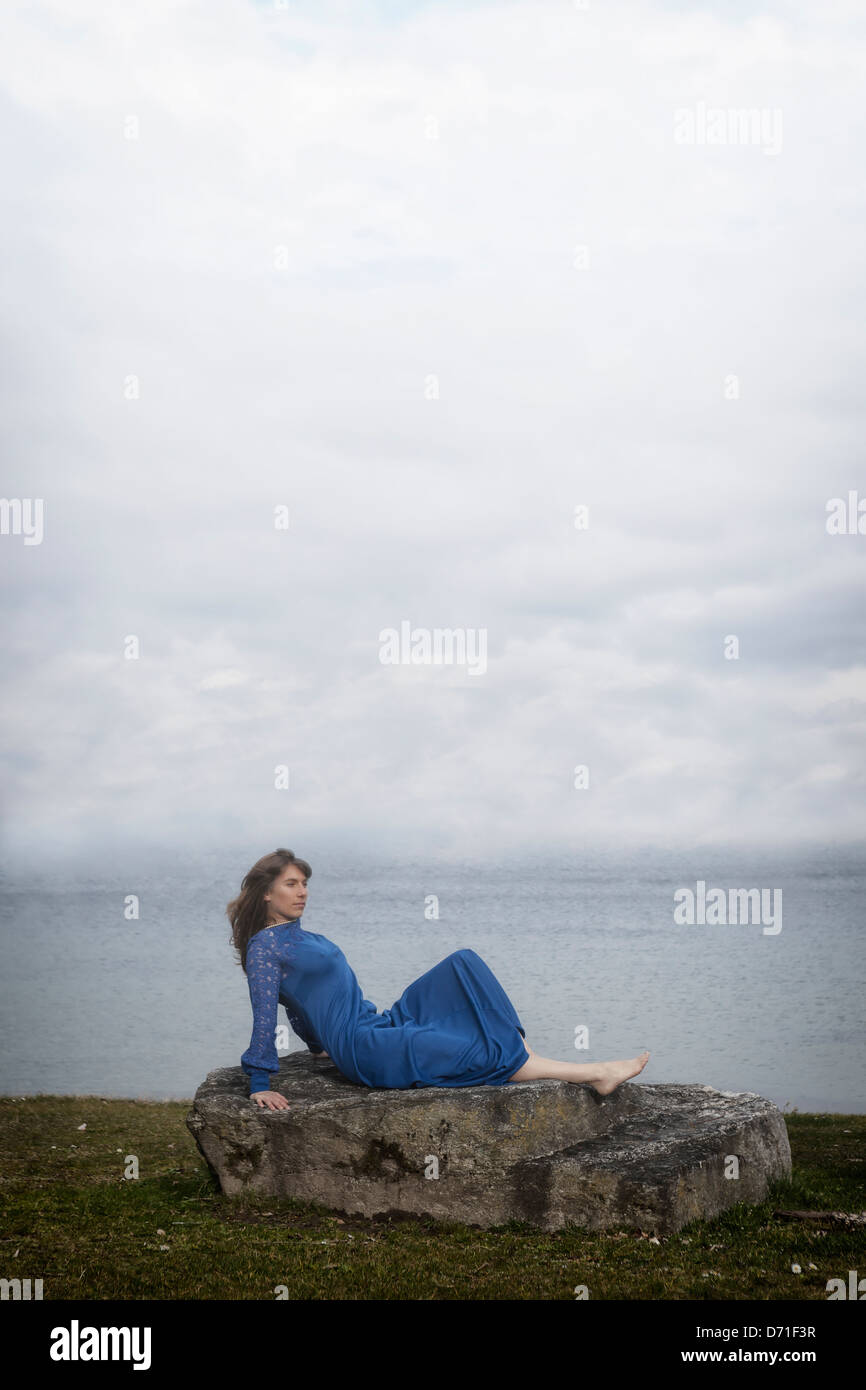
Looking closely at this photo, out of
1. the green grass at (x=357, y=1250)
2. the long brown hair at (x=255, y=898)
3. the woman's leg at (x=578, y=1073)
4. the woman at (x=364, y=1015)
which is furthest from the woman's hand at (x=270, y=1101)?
the woman's leg at (x=578, y=1073)

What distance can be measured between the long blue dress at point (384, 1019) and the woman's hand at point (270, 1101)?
0.51 feet

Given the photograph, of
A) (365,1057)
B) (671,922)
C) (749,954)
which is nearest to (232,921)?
(365,1057)

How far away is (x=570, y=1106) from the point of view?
802 cm

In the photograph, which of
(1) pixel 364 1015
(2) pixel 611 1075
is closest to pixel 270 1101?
(1) pixel 364 1015

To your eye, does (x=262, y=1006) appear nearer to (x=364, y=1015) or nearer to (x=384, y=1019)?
(x=364, y=1015)

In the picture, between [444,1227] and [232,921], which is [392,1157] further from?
[232,921]

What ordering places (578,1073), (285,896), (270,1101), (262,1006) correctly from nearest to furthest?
(270,1101) < (578,1073) < (262,1006) < (285,896)

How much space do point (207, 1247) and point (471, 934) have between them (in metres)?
40.1

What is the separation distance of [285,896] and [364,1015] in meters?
1.11

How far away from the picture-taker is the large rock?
749 centimetres

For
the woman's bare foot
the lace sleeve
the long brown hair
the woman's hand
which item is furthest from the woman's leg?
the long brown hair

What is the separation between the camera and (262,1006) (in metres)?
8.43

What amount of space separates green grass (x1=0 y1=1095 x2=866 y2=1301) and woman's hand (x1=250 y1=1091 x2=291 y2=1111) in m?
0.65

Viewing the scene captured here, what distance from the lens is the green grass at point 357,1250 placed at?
6320 mm
